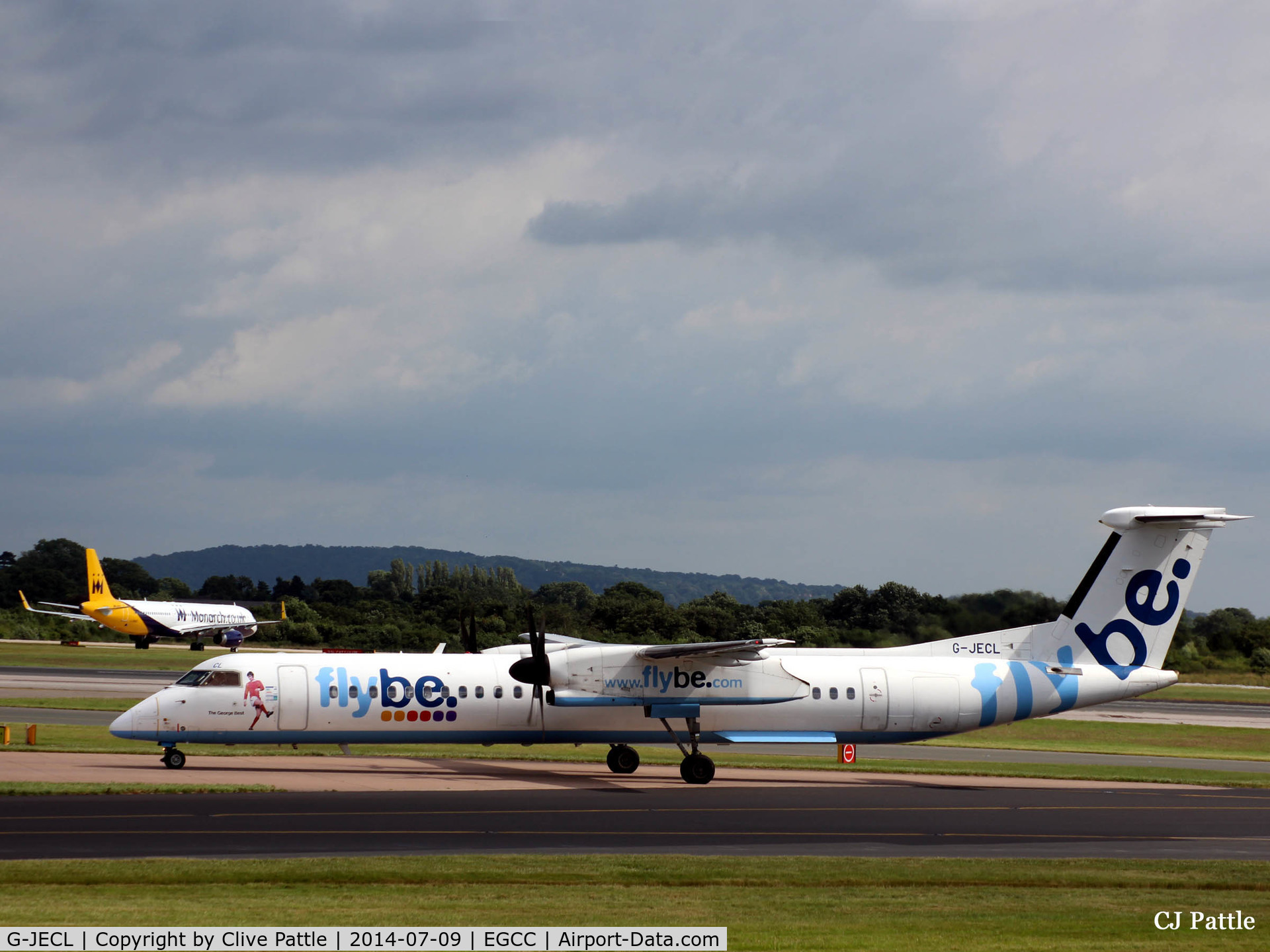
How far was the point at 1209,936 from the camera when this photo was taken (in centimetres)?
1434

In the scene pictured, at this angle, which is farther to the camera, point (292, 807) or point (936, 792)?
point (936, 792)

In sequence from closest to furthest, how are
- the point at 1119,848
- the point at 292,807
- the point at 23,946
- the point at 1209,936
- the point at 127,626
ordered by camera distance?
the point at 23,946 → the point at 1209,936 → the point at 1119,848 → the point at 292,807 → the point at 127,626

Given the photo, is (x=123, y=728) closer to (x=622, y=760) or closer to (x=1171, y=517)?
(x=622, y=760)

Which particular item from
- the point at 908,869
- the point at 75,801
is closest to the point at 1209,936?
the point at 908,869

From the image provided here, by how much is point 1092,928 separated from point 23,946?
39.6 ft

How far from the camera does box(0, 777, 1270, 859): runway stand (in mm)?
19938

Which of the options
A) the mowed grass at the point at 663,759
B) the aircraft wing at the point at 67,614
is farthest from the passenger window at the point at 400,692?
the aircraft wing at the point at 67,614

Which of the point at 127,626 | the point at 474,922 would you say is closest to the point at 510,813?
the point at 474,922

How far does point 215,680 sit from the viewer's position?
97.3 feet

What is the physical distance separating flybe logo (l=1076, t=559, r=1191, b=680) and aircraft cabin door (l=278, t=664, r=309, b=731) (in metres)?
20.8

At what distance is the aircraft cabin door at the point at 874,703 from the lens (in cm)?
3228

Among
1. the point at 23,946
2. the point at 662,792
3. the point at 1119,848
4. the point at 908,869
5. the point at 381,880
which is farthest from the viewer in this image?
the point at 662,792

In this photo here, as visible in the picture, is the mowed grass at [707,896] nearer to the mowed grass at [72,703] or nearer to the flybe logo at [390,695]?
the flybe logo at [390,695]

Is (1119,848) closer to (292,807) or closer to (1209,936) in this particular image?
(1209,936)
